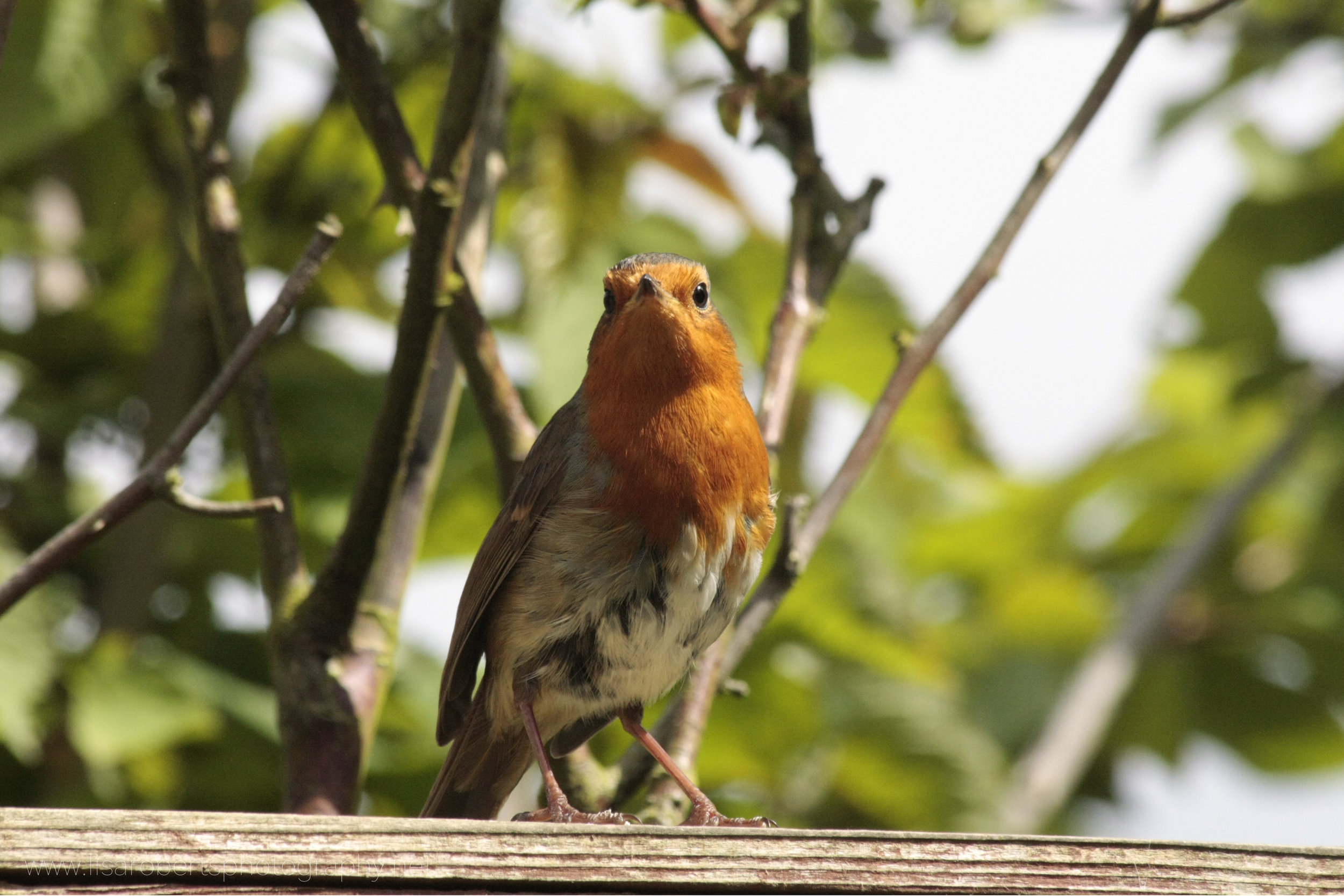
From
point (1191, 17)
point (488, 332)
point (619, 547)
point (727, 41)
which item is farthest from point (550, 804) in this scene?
point (1191, 17)

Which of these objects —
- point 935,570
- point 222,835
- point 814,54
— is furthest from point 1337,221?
point 222,835

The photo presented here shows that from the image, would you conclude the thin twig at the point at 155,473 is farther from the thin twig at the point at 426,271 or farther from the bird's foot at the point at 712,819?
the bird's foot at the point at 712,819

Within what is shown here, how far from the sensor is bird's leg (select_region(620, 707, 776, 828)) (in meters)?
2.61

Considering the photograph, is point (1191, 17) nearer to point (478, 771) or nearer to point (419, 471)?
point (419, 471)

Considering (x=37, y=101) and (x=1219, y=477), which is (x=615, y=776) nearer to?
(x=37, y=101)

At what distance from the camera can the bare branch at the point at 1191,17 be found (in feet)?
9.95

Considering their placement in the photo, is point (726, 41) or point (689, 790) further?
point (726, 41)

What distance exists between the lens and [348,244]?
4414mm

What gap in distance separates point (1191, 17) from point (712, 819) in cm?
195

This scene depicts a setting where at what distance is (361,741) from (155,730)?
36.9 inches

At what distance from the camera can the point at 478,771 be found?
11.0 feet

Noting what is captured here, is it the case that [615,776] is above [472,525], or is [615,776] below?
below

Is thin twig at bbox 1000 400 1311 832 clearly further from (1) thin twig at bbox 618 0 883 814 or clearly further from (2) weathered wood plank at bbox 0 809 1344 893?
(2) weathered wood plank at bbox 0 809 1344 893

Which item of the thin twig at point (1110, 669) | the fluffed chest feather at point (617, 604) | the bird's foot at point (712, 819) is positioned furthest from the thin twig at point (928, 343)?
the thin twig at point (1110, 669)
